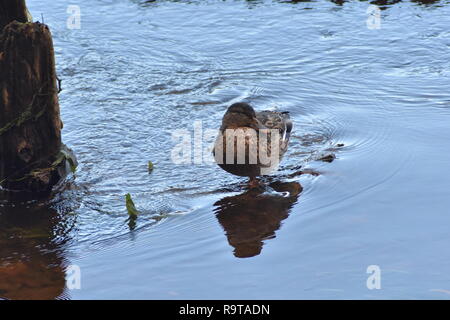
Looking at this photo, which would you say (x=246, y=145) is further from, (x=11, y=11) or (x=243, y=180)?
(x=11, y=11)

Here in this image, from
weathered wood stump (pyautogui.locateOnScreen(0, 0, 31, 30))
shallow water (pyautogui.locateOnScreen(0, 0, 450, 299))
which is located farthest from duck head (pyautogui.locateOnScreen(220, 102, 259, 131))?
weathered wood stump (pyautogui.locateOnScreen(0, 0, 31, 30))

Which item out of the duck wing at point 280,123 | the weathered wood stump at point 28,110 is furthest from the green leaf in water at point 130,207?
the duck wing at point 280,123

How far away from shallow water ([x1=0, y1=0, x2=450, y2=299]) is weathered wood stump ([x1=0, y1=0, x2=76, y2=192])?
0.26 m

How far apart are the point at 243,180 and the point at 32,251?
80.9 inches

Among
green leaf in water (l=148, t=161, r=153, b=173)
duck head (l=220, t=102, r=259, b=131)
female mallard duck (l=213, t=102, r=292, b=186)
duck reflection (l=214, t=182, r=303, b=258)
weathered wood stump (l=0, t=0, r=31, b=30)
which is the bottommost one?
duck reflection (l=214, t=182, r=303, b=258)

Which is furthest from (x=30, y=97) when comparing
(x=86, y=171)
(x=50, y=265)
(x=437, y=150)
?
(x=437, y=150)

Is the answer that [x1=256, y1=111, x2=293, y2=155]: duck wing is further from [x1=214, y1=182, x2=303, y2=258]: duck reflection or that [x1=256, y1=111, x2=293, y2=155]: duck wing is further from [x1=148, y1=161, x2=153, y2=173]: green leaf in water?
[x1=148, y1=161, x2=153, y2=173]: green leaf in water

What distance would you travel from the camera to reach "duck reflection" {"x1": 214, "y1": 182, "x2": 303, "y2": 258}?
18.1 feet

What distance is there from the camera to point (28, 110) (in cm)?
609

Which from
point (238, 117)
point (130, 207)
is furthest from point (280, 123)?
point (130, 207)

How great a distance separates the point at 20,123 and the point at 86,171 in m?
0.93

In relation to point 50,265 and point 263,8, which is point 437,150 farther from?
point 263,8

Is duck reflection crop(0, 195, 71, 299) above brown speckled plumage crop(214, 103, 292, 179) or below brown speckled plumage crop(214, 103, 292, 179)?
below

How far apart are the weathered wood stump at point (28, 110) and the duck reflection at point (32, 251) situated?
275mm
